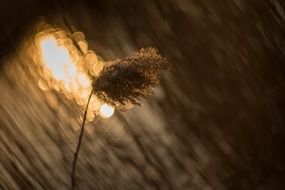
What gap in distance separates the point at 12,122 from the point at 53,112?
0.57ft

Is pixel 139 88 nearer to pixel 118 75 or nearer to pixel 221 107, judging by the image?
pixel 118 75

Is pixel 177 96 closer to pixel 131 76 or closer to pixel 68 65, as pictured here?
pixel 131 76

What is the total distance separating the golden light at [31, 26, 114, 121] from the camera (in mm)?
1162

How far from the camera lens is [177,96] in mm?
1136

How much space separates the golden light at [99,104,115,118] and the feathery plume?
0.13 metres

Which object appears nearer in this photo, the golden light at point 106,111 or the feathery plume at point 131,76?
the feathery plume at point 131,76

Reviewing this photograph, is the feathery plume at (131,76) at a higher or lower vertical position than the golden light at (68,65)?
lower

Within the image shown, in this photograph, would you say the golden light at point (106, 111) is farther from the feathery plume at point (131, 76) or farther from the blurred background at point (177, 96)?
the feathery plume at point (131, 76)

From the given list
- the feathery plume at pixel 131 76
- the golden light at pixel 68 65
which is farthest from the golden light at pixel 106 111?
the feathery plume at pixel 131 76

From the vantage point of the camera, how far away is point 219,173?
117 centimetres

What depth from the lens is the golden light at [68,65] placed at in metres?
1.16

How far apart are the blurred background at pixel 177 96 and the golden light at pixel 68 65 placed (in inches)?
0.8

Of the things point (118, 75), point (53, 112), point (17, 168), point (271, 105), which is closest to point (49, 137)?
point (53, 112)

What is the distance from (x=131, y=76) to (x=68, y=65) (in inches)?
7.9
